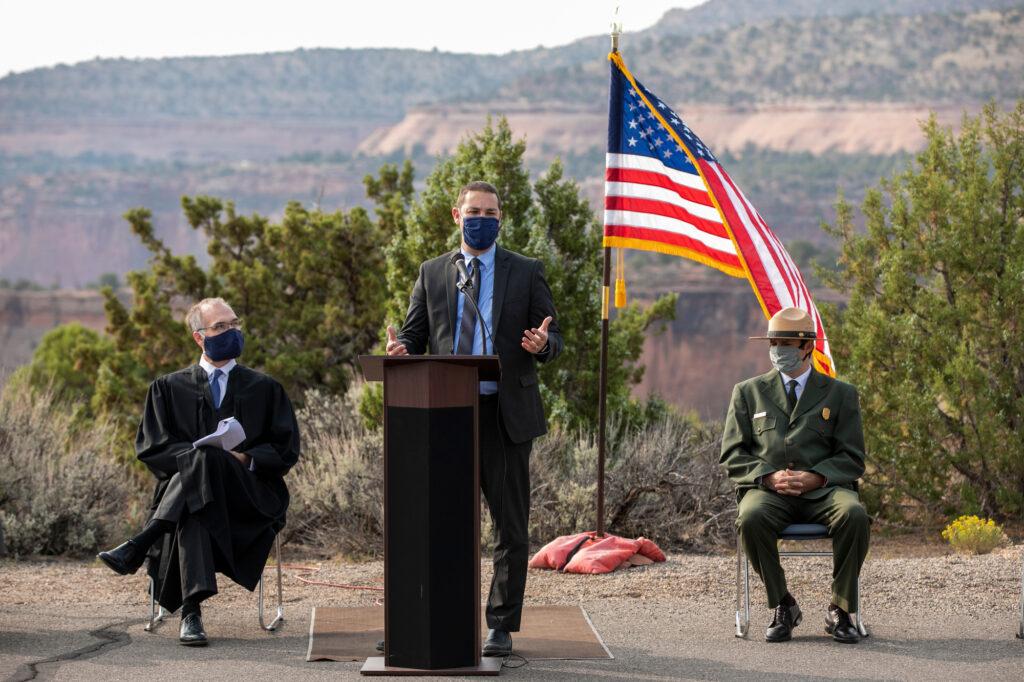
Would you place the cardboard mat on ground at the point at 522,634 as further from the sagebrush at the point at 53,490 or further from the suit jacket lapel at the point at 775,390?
the sagebrush at the point at 53,490

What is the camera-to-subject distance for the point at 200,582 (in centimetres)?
674

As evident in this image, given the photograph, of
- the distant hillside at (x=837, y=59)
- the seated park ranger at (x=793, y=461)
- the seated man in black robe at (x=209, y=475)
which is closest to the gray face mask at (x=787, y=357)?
the seated park ranger at (x=793, y=461)

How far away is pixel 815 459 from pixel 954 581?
1.59 meters

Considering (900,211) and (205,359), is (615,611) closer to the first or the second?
(205,359)

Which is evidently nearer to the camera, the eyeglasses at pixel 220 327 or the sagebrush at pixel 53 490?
the eyeglasses at pixel 220 327

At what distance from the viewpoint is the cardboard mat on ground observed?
21.6ft

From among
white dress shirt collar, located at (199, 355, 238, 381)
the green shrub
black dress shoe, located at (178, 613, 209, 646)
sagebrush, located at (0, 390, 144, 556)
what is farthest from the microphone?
sagebrush, located at (0, 390, 144, 556)

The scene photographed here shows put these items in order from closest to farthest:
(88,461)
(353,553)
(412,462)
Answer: (412,462)
(353,553)
(88,461)

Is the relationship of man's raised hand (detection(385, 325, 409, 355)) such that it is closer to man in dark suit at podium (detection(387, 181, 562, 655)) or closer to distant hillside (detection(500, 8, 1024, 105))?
man in dark suit at podium (detection(387, 181, 562, 655))

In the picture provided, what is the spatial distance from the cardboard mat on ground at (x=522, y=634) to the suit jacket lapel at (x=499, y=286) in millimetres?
1450

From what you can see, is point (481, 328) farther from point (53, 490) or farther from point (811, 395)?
point (53, 490)

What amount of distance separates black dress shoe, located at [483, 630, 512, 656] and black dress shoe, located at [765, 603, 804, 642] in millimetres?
1263

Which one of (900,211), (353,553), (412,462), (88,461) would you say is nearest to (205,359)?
(412,462)

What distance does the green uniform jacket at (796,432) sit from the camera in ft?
23.4
